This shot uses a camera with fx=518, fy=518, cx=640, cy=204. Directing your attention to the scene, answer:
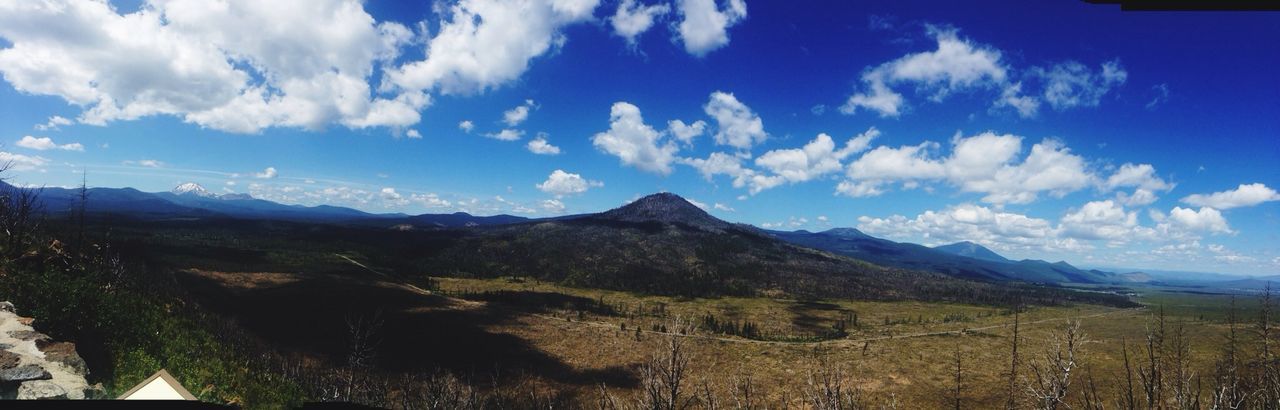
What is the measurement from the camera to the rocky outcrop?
15297mm

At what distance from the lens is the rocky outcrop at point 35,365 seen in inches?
602

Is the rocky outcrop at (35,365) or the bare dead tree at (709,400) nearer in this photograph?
the rocky outcrop at (35,365)

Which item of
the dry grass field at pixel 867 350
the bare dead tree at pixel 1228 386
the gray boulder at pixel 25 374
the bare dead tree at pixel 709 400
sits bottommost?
the dry grass field at pixel 867 350

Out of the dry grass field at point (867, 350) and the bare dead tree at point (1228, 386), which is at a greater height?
the bare dead tree at point (1228, 386)

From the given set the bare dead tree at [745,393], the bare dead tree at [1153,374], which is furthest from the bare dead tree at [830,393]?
the bare dead tree at [1153,374]

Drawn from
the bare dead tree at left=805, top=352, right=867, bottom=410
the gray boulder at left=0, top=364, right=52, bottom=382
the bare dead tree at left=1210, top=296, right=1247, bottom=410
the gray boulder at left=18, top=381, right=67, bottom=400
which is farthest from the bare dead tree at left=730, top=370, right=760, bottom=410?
the gray boulder at left=0, top=364, right=52, bottom=382

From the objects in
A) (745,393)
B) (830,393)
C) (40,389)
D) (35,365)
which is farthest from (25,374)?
(830,393)

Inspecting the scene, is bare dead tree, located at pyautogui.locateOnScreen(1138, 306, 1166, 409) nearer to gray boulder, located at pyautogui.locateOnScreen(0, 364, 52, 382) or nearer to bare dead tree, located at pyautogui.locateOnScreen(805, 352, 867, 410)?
bare dead tree, located at pyautogui.locateOnScreen(805, 352, 867, 410)

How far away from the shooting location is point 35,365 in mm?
16859

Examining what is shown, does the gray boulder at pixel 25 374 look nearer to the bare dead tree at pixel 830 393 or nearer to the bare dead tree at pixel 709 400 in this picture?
the bare dead tree at pixel 709 400

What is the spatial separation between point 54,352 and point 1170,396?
102785 mm

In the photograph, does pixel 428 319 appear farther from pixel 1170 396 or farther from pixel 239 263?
pixel 1170 396

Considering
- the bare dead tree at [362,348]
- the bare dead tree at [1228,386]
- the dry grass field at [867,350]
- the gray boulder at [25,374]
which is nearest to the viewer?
the bare dead tree at [1228,386]

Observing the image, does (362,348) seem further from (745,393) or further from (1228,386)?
(1228,386)
